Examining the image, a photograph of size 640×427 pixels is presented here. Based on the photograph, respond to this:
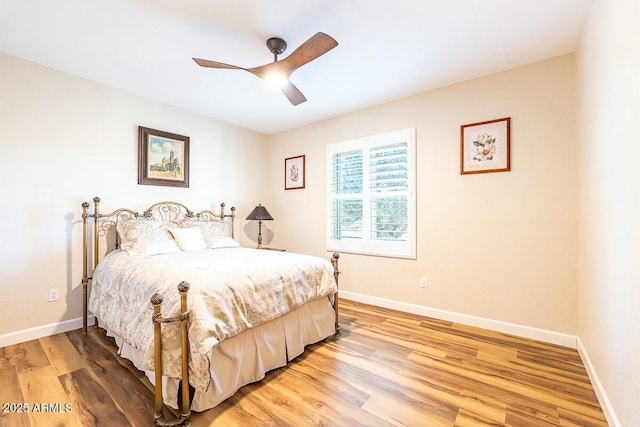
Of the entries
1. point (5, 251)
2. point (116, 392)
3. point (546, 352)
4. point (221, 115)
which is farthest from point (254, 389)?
point (221, 115)

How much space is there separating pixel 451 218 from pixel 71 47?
4.05 meters

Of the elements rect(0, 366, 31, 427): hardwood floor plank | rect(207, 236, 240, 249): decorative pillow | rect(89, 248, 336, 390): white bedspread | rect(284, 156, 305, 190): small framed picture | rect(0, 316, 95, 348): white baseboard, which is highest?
rect(284, 156, 305, 190): small framed picture

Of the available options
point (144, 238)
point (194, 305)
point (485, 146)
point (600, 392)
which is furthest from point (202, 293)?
point (485, 146)

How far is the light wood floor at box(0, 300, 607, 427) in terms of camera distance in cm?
168

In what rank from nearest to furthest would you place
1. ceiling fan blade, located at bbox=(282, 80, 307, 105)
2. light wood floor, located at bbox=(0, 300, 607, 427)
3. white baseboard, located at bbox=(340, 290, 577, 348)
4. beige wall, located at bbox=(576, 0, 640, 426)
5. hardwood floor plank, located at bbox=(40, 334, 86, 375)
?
1. beige wall, located at bbox=(576, 0, 640, 426)
2. light wood floor, located at bbox=(0, 300, 607, 427)
3. hardwood floor plank, located at bbox=(40, 334, 86, 375)
4. ceiling fan blade, located at bbox=(282, 80, 307, 105)
5. white baseboard, located at bbox=(340, 290, 577, 348)

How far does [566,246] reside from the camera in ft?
8.52

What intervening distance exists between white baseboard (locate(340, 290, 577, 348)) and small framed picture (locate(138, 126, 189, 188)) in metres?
2.91

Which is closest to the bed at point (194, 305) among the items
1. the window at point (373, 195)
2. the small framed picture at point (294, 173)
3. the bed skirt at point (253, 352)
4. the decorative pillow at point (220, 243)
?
the bed skirt at point (253, 352)

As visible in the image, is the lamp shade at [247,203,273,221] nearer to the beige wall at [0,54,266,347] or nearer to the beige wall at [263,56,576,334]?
the beige wall at [0,54,266,347]

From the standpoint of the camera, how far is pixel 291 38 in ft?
7.80

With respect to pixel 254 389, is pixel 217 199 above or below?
above

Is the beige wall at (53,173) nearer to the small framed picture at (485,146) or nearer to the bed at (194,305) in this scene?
the bed at (194,305)

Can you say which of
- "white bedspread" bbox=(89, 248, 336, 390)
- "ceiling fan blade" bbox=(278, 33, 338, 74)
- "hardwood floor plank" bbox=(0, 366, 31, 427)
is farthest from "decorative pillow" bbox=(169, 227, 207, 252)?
"ceiling fan blade" bbox=(278, 33, 338, 74)

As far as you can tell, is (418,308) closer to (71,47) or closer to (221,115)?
(221,115)
